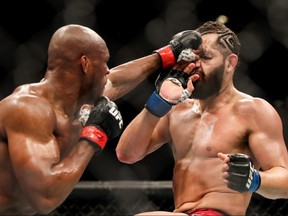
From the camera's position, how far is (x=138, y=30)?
9.32 feet

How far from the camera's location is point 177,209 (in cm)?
177

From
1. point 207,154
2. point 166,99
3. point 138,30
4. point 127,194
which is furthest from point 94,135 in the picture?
point 138,30

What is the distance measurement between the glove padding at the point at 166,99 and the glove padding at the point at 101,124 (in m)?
0.23

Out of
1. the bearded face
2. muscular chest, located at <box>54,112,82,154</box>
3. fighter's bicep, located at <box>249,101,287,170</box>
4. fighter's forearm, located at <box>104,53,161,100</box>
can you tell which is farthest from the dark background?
muscular chest, located at <box>54,112,82,154</box>

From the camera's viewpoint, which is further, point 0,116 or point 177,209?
point 177,209

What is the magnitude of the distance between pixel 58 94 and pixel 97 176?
1688 millimetres

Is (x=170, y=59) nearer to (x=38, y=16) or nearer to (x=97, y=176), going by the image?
(x=38, y=16)

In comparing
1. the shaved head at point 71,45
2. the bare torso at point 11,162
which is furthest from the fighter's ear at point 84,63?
the bare torso at point 11,162

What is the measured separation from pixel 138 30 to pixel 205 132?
113 centimetres

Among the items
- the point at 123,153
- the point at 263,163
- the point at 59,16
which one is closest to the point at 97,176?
the point at 59,16

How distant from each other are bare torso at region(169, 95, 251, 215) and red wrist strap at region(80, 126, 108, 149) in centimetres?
39

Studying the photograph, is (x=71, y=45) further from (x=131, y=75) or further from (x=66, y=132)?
(x=131, y=75)

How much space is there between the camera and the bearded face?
1825 millimetres

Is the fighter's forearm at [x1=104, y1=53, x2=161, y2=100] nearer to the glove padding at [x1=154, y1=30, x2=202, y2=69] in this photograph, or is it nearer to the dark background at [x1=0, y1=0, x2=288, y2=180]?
the glove padding at [x1=154, y1=30, x2=202, y2=69]
